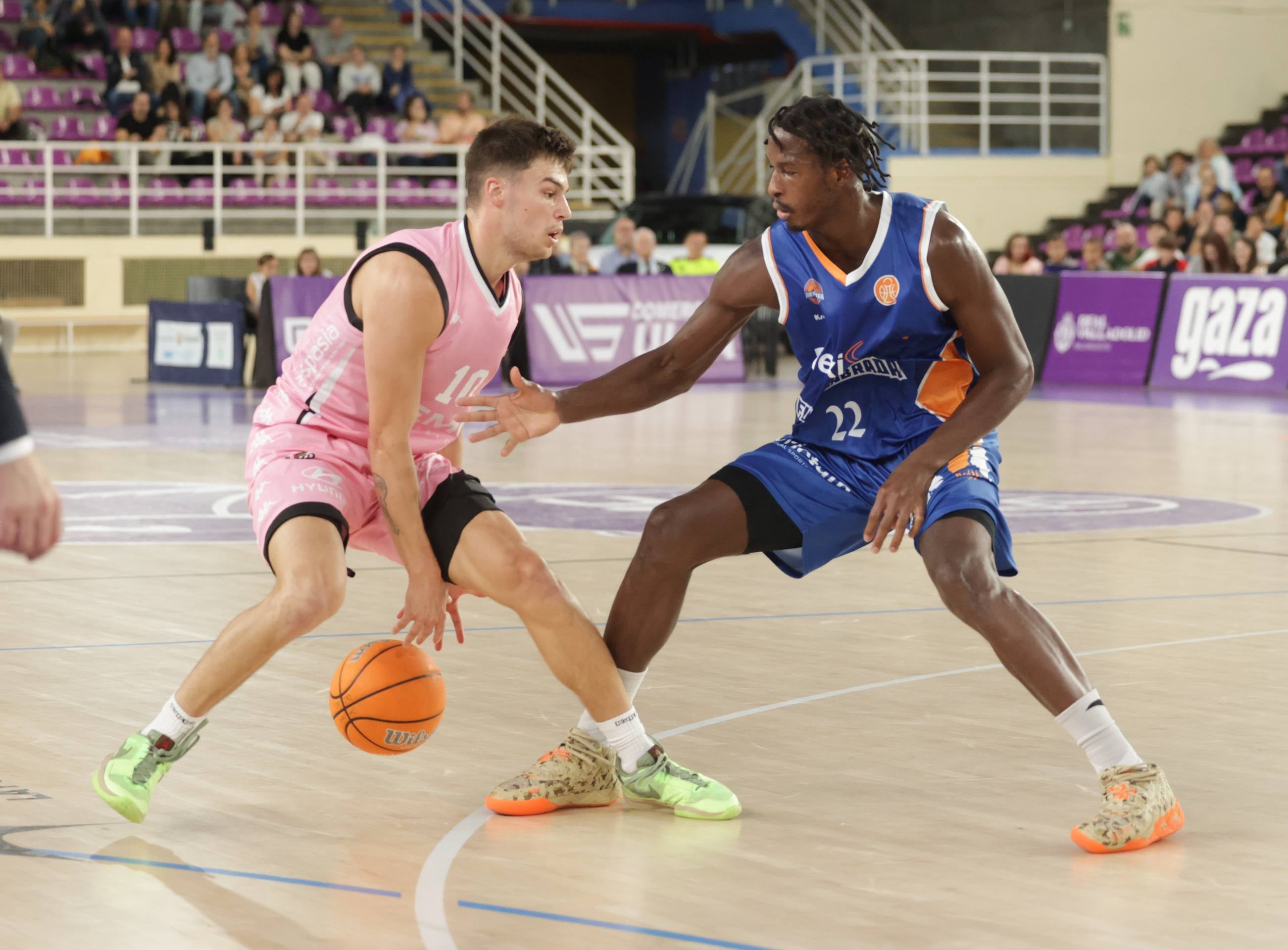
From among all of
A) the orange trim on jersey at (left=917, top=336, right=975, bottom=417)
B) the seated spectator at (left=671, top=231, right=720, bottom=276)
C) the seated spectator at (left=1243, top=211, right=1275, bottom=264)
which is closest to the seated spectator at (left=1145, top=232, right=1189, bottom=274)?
the seated spectator at (left=1243, top=211, right=1275, bottom=264)

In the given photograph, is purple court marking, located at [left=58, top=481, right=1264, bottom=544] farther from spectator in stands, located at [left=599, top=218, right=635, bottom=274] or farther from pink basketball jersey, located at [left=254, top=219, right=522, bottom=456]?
spectator in stands, located at [left=599, top=218, right=635, bottom=274]

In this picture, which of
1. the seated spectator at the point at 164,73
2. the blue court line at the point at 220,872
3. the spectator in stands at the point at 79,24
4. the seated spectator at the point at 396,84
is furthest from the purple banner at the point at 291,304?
the blue court line at the point at 220,872

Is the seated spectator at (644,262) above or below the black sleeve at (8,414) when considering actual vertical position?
above

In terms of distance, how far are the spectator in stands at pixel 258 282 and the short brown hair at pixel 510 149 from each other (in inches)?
573

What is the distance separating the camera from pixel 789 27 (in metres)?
32.8

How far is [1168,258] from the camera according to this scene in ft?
68.8

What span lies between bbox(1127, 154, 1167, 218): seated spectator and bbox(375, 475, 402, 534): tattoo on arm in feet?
77.1

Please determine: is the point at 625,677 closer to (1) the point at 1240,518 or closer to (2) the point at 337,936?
(2) the point at 337,936

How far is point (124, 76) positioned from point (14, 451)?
24.9m

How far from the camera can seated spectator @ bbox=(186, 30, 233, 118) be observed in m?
27.2

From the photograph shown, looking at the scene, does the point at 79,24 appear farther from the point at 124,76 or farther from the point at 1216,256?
the point at 1216,256

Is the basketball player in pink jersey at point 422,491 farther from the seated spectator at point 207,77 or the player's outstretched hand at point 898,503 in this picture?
the seated spectator at point 207,77

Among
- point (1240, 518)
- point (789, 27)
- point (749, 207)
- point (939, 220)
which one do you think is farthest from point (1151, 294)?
point (939, 220)

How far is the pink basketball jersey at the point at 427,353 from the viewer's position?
16.2 feet
